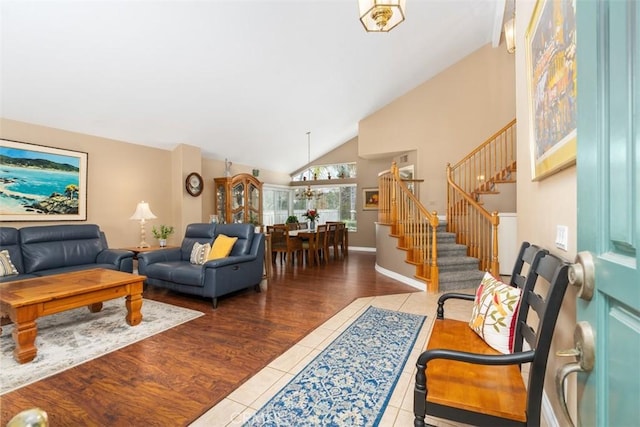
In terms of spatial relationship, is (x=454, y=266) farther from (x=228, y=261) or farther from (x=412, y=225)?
(x=228, y=261)

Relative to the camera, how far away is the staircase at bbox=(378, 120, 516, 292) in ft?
13.9

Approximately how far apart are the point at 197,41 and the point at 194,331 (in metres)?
3.41

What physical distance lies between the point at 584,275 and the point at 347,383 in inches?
66.2

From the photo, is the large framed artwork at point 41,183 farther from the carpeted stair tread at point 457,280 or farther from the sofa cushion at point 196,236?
the carpeted stair tread at point 457,280

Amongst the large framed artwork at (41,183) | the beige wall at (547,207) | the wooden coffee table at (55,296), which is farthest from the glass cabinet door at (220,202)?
the beige wall at (547,207)

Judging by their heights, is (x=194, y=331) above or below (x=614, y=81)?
below

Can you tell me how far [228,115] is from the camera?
17.8ft

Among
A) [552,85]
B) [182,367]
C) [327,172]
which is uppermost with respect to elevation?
[327,172]

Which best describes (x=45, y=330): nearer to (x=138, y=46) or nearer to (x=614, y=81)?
(x=138, y=46)

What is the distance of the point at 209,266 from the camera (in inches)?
136

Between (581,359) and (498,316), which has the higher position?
(581,359)

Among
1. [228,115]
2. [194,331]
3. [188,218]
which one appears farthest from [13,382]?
[228,115]

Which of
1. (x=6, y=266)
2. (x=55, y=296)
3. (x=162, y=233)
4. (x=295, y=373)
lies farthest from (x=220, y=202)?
(x=295, y=373)

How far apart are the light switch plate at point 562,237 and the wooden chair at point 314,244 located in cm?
500
